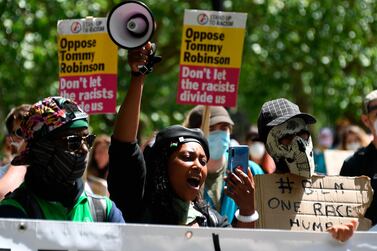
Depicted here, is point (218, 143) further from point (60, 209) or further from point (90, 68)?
point (60, 209)

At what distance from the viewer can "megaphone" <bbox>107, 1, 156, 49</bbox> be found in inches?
192

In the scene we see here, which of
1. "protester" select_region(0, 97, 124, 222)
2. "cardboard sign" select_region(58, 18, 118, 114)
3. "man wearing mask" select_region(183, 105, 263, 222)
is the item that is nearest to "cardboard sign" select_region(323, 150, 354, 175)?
"man wearing mask" select_region(183, 105, 263, 222)

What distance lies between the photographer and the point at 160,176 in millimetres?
4871

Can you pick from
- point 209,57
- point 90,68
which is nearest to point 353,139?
point 209,57

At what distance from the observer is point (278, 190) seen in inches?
202

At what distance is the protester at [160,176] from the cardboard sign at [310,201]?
0.24 metres

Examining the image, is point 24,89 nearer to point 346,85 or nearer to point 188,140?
point 346,85

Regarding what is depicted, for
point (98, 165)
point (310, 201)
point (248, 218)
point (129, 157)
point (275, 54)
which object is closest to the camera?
point (129, 157)

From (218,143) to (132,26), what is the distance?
7.15ft

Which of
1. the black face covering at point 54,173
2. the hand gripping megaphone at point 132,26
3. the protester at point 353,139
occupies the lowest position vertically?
the protester at point 353,139

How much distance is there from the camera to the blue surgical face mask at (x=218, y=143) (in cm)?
684

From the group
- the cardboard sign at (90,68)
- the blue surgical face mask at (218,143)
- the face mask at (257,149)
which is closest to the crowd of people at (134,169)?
the blue surgical face mask at (218,143)

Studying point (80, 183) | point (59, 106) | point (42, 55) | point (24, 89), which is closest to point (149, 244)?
point (80, 183)

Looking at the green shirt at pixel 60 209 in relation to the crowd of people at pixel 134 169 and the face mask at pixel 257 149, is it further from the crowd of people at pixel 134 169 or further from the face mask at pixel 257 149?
the face mask at pixel 257 149
